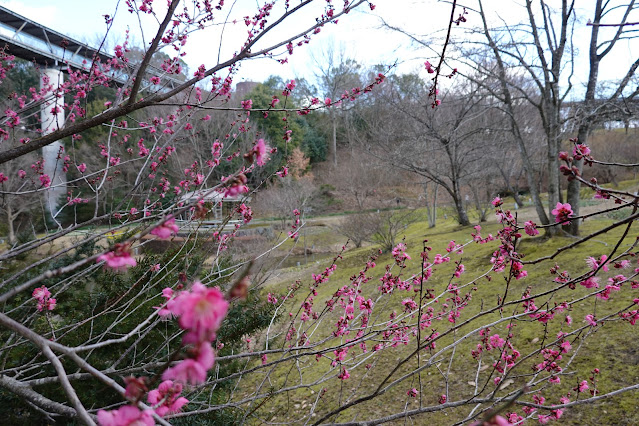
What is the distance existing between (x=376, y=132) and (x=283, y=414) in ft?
30.5

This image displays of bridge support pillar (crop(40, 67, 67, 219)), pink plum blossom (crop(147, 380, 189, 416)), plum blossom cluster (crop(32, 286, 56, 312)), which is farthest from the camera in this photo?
bridge support pillar (crop(40, 67, 67, 219))

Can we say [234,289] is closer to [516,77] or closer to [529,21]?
[529,21]

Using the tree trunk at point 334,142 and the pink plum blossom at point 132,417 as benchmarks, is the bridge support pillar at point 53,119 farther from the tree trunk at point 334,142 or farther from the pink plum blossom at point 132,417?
the tree trunk at point 334,142

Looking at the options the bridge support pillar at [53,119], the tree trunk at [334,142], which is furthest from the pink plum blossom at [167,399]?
the tree trunk at [334,142]

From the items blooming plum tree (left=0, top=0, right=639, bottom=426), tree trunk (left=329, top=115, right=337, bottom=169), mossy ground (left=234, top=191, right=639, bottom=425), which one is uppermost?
tree trunk (left=329, top=115, right=337, bottom=169)

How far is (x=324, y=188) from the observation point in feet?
87.4

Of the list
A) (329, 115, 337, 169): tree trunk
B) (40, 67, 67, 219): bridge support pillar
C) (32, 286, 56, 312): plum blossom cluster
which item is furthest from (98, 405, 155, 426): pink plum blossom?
(329, 115, 337, 169): tree trunk

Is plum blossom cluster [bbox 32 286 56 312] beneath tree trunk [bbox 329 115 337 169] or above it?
beneath

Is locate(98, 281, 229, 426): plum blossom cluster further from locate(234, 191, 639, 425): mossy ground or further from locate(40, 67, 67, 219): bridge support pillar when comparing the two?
locate(40, 67, 67, 219): bridge support pillar

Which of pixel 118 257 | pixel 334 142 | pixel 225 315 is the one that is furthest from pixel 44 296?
pixel 334 142

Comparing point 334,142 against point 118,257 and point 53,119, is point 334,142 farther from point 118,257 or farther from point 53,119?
point 118,257

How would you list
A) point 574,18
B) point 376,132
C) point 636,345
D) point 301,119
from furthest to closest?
point 301,119, point 376,132, point 574,18, point 636,345

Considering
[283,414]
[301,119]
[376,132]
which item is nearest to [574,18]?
[376,132]

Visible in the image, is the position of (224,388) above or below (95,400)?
below
